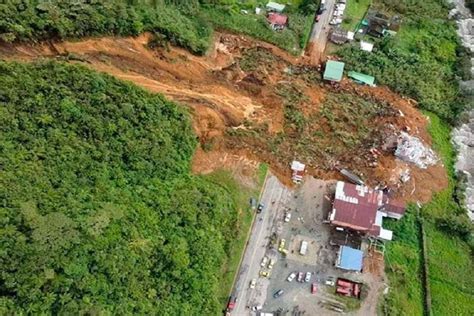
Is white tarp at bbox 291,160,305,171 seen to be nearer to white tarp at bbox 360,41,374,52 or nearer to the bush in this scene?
the bush

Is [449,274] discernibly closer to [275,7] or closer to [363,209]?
[363,209]

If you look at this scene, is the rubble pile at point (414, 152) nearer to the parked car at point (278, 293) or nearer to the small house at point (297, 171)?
the small house at point (297, 171)

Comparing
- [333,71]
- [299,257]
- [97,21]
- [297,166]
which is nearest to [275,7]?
[333,71]

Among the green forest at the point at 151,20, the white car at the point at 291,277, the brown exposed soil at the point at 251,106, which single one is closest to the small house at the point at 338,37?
the green forest at the point at 151,20

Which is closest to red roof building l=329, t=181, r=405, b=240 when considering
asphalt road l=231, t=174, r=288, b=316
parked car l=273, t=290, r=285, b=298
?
asphalt road l=231, t=174, r=288, b=316

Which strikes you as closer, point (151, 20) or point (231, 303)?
point (231, 303)

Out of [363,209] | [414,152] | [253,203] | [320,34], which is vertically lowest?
[253,203]
